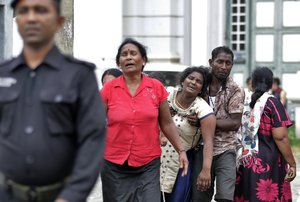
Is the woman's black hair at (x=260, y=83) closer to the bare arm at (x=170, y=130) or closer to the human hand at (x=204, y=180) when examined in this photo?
the human hand at (x=204, y=180)

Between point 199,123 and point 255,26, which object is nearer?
point 199,123

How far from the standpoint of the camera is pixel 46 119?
162 inches

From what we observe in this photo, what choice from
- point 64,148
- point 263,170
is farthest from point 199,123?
point 64,148

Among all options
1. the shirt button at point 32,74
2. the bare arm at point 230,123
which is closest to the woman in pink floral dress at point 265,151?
the bare arm at point 230,123

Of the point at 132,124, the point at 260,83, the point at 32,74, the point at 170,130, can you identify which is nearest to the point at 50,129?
the point at 32,74

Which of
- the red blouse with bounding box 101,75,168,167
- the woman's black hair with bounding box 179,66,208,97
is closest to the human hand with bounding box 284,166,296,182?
the woman's black hair with bounding box 179,66,208,97

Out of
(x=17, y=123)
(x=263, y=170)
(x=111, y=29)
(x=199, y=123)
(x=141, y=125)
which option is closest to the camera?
(x=17, y=123)

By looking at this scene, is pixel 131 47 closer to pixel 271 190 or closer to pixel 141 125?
pixel 141 125

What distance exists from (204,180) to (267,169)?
882 millimetres

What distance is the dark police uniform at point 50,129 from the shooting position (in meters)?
4.11

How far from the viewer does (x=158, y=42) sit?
19.8 m

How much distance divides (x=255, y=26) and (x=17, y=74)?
20.0 metres

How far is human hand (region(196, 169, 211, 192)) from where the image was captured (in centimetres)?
754

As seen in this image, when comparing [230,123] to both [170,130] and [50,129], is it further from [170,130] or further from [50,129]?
[50,129]
